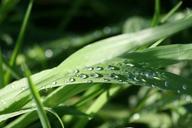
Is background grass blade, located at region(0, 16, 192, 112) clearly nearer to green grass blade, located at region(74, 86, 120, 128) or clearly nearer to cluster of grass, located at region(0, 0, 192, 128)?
cluster of grass, located at region(0, 0, 192, 128)

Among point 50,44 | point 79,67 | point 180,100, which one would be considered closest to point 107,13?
point 50,44

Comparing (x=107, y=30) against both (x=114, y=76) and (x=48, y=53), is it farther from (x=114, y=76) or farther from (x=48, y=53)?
(x=114, y=76)

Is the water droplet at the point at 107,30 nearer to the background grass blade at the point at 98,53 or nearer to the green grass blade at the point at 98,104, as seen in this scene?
the green grass blade at the point at 98,104

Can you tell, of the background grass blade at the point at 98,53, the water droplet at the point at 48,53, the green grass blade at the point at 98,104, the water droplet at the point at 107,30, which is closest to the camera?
the background grass blade at the point at 98,53

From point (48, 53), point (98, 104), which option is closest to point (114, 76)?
point (98, 104)

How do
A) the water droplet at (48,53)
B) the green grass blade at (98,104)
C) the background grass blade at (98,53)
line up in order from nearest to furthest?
the background grass blade at (98,53) < the green grass blade at (98,104) < the water droplet at (48,53)

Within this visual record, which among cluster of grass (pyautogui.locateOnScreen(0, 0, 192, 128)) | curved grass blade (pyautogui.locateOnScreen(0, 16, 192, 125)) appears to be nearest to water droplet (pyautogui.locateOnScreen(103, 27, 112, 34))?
cluster of grass (pyautogui.locateOnScreen(0, 0, 192, 128))

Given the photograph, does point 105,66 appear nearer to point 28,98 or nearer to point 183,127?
point 28,98

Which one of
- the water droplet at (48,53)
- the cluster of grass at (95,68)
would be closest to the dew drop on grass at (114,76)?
the cluster of grass at (95,68)

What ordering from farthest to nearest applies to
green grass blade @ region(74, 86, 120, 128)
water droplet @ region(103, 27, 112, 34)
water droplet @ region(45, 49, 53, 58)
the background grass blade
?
1. water droplet @ region(103, 27, 112, 34)
2. water droplet @ region(45, 49, 53, 58)
3. green grass blade @ region(74, 86, 120, 128)
4. the background grass blade
